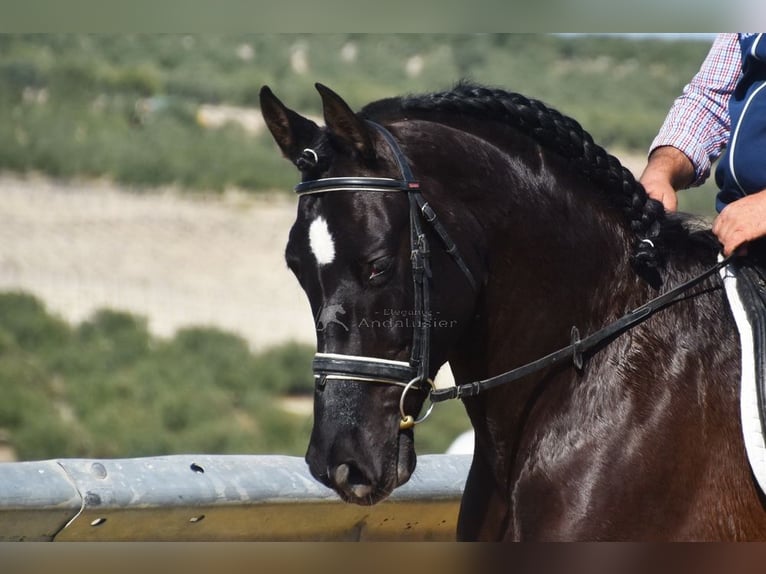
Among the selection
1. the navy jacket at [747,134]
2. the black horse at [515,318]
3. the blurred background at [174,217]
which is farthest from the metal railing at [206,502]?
the blurred background at [174,217]

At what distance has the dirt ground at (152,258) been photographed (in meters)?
16.7

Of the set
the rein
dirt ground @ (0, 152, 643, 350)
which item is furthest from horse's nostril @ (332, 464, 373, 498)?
Result: dirt ground @ (0, 152, 643, 350)

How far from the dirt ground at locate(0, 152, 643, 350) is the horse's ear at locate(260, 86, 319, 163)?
13235mm

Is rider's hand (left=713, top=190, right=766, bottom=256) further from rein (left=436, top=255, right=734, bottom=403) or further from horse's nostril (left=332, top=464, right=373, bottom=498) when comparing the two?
horse's nostril (left=332, top=464, right=373, bottom=498)

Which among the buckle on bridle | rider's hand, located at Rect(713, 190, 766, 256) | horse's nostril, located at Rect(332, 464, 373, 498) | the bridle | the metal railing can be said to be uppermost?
rider's hand, located at Rect(713, 190, 766, 256)

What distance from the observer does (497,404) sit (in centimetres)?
311

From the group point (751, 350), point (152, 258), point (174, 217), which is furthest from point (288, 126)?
point (174, 217)

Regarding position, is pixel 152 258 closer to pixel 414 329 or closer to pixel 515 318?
pixel 515 318

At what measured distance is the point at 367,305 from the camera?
2832 millimetres

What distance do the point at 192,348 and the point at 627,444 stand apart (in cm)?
1346

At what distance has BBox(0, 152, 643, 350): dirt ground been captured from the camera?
1667 centimetres

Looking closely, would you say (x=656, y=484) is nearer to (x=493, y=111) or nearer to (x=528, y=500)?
(x=528, y=500)

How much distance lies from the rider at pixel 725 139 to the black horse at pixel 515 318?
199 millimetres

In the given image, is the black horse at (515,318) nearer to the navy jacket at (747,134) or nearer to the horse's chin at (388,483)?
the horse's chin at (388,483)
